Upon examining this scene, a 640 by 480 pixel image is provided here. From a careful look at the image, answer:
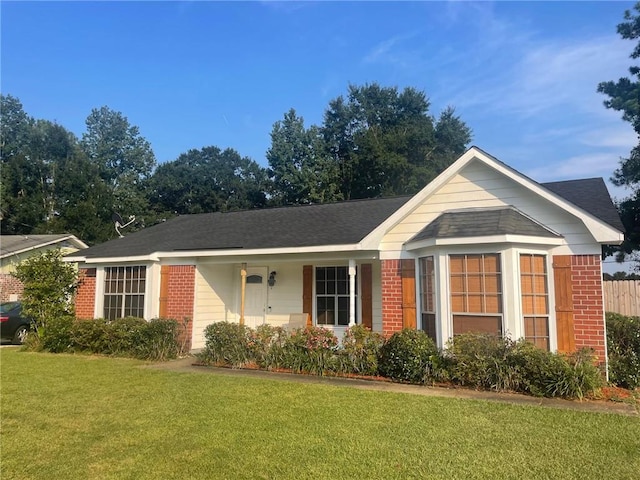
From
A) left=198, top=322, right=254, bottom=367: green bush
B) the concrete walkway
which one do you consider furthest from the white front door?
the concrete walkway

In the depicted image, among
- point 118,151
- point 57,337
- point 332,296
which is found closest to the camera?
point 332,296

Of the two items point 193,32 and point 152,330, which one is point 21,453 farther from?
point 193,32

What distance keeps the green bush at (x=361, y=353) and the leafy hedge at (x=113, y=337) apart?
5021 millimetres

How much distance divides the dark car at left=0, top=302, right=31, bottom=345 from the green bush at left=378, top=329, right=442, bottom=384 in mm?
13601

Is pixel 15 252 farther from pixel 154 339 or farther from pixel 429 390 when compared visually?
pixel 429 390

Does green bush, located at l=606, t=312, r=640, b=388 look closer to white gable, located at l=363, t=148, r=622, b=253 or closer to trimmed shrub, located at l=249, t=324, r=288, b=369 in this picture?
white gable, located at l=363, t=148, r=622, b=253

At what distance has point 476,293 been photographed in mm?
8594

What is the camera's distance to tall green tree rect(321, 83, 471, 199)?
3562cm

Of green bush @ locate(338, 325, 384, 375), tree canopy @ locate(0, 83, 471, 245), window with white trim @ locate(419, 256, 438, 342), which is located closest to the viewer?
green bush @ locate(338, 325, 384, 375)

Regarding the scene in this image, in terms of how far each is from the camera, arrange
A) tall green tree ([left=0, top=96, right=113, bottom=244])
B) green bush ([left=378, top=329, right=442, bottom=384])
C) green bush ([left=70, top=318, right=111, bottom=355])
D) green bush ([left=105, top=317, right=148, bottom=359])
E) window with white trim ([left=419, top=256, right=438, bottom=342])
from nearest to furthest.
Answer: green bush ([left=378, top=329, right=442, bottom=384]) → window with white trim ([left=419, top=256, right=438, bottom=342]) → green bush ([left=105, top=317, right=148, bottom=359]) → green bush ([left=70, top=318, right=111, bottom=355]) → tall green tree ([left=0, top=96, right=113, bottom=244])

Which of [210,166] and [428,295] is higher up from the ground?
[210,166]

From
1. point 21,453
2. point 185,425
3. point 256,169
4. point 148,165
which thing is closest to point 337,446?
point 185,425

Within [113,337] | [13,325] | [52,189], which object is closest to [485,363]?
[113,337]

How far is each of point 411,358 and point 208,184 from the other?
3816 centimetres
